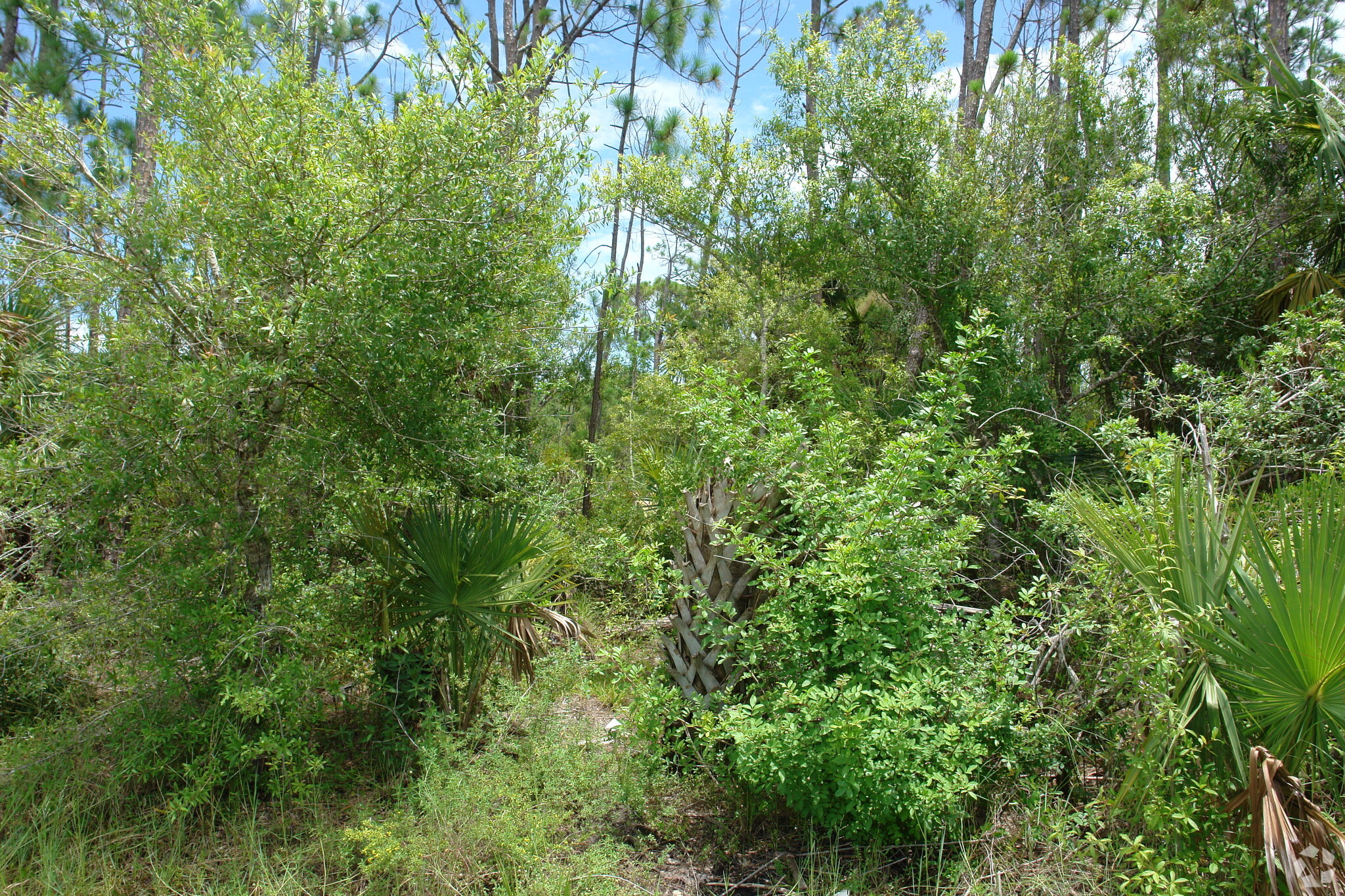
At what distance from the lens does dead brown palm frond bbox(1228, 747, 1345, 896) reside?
8.80 feet

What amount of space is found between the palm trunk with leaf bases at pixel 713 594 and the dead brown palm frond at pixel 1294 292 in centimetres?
555

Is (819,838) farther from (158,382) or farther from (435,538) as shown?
(158,382)

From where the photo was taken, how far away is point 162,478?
13.9 ft

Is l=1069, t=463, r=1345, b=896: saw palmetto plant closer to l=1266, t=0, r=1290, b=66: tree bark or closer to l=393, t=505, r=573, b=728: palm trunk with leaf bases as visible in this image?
l=393, t=505, r=573, b=728: palm trunk with leaf bases

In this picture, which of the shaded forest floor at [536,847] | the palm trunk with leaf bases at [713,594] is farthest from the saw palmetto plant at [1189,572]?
the palm trunk with leaf bases at [713,594]

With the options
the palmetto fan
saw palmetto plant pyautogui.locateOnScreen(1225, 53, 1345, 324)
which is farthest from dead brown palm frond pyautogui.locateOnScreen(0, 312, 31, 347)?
saw palmetto plant pyautogui.locateOnScreen(1225, 53, 1345, 324)

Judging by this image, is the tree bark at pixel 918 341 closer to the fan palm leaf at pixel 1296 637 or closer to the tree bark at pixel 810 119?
the tree bark at pixel 810 119

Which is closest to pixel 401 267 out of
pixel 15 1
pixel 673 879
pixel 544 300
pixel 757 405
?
pixel 544 300

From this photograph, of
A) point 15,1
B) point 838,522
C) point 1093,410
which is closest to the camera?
point 838,522

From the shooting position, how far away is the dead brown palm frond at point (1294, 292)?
6.75m

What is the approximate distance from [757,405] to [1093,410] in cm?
593

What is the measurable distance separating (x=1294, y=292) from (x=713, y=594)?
6265mm

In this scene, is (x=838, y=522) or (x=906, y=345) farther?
(x=906, y=345)

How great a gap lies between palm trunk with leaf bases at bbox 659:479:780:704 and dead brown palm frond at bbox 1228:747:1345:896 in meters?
2.26
